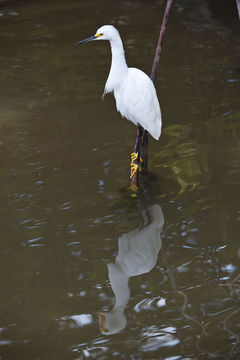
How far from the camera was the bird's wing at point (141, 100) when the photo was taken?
12.2 feet

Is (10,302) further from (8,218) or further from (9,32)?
(9,32)

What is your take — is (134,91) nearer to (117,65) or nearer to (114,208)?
(117,65)

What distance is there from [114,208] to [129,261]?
543 mm

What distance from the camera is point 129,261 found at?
338 cm

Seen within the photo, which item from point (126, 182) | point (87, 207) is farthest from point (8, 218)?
point (126, 182)

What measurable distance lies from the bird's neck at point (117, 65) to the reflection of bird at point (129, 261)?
80 cm

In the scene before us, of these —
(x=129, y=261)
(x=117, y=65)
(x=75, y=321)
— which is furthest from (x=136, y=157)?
(x=75, y=321)

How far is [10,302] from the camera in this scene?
9.90 feet

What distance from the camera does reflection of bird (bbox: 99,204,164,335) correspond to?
2.89 metres

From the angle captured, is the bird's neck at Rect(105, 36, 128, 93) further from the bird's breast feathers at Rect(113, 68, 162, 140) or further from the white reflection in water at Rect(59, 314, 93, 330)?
the white reflection in water at Rect(59, 314, 93, 330)

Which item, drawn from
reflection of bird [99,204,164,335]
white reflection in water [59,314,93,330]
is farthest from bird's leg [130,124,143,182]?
white reflection in water [59,314,93,330]

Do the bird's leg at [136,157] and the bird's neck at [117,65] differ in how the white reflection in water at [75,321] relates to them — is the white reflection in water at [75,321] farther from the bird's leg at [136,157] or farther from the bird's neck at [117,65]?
the bird's neck at [117,65]

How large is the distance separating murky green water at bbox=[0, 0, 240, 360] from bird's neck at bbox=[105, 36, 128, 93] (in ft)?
2.34

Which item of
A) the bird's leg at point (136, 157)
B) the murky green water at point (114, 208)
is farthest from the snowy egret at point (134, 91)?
the murky green water at point (114, 208)
